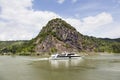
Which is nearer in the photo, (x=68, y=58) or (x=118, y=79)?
(x=118, y=79)

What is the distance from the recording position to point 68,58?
113 m

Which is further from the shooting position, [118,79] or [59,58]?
[59,58]

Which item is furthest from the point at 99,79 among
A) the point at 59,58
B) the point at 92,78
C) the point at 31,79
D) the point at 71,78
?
the point at 59,58

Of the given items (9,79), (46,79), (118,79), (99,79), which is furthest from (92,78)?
(9,79)

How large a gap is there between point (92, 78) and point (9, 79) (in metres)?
16.0

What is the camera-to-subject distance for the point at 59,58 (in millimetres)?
112000

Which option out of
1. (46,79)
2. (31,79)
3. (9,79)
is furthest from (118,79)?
(9,79)

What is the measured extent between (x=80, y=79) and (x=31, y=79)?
370 inches

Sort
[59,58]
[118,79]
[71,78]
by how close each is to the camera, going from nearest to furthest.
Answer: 1. [118,79]
2. [71,78]
3. [59,58]

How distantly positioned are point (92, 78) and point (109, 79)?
11.2 feet

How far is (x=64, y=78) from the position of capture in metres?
43.2

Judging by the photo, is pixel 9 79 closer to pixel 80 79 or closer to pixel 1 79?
pixel 1 79

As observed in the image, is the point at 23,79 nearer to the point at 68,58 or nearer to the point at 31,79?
the point at 31,79

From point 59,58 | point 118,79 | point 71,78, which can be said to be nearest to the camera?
point 118,79
